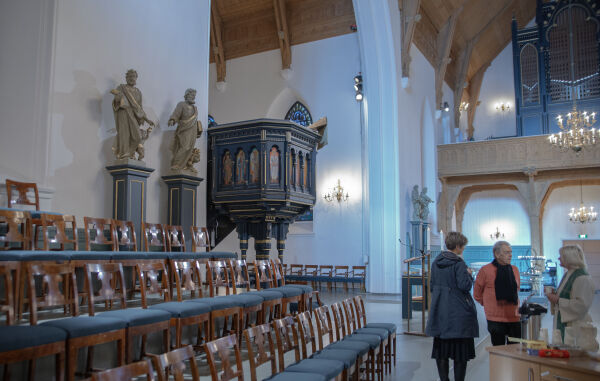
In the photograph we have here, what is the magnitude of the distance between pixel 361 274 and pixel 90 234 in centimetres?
919

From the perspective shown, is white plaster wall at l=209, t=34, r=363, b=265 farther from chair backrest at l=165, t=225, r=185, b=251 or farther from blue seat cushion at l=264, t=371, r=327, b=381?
blue seat cushion at l=264, t=371, r=327, b=381

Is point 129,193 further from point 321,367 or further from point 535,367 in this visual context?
point 535,367

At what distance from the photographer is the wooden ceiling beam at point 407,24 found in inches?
517

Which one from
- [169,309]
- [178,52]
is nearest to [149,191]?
[178,52]

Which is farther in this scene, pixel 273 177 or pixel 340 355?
pixel 273 177

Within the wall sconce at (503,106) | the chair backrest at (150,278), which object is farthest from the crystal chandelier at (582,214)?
the chair backrest at (150,278)

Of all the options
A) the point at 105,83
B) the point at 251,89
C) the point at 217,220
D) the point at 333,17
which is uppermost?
the point at 333,17

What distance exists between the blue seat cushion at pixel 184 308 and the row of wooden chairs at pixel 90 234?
5.97 feet

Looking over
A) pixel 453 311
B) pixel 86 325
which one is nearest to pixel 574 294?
pixel 453 311

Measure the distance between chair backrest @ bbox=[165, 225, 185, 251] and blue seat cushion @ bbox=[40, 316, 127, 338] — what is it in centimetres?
384

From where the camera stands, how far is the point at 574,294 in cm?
351

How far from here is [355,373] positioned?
396 centimetres

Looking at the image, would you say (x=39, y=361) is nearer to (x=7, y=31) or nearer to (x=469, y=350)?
(x=469, y=350)

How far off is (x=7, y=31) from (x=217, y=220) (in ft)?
14.5
